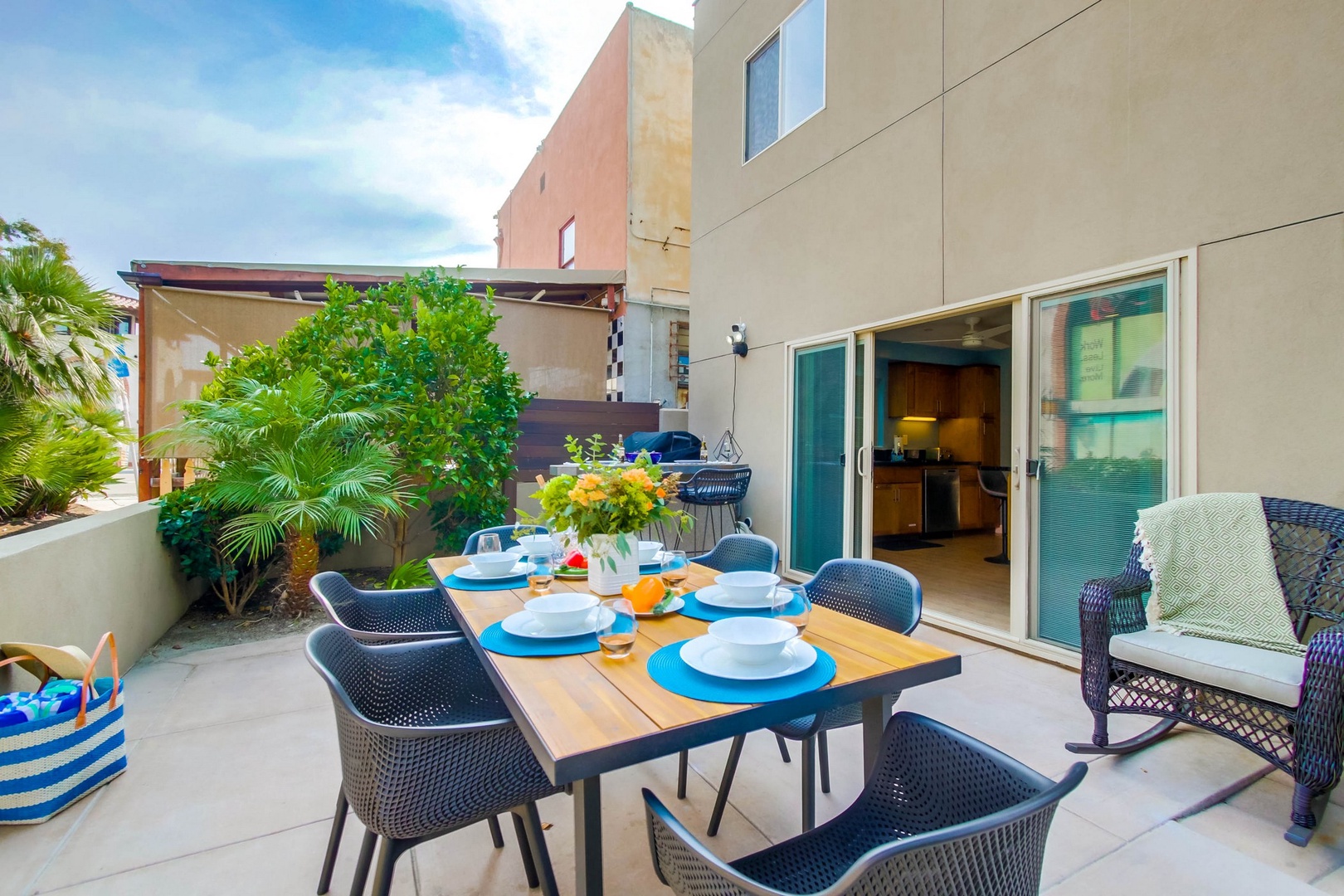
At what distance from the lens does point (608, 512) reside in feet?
6.24

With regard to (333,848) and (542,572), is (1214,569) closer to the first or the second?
(542,572)

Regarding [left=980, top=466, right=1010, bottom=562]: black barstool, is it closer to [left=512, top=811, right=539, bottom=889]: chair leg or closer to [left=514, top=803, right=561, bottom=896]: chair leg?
[left=512, top=811, right=539, bottom=889]: chair leg

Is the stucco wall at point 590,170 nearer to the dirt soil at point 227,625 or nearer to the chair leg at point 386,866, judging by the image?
the dirt soil at point 227,625

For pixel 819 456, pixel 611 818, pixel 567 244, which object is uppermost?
pixel 567 244

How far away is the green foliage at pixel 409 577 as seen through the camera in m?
4.18

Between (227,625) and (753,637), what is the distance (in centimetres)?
406

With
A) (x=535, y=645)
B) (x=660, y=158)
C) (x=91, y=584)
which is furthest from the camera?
(x=660, y=158)

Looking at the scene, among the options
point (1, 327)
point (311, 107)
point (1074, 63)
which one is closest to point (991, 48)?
point (1074, 63)

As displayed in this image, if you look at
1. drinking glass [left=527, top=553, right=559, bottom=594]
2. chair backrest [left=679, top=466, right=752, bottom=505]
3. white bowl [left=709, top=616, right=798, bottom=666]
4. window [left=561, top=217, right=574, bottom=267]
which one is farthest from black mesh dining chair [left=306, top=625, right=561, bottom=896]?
window [left=561, top=217, right=574, bottom=267]

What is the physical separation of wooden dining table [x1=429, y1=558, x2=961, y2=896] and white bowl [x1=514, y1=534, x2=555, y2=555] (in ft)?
2.00

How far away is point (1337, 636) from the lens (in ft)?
5.95

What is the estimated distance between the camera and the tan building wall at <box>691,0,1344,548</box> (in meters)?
2.42

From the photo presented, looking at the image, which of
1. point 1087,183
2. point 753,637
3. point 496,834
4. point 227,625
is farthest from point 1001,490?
point 227,625

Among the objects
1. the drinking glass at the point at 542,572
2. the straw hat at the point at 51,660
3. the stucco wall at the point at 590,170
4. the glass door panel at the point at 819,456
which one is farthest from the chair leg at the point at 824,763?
the stucco wall at the point at 590,170
